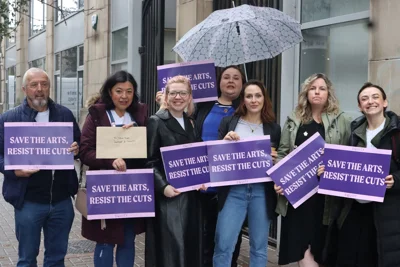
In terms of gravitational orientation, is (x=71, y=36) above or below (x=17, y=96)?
above

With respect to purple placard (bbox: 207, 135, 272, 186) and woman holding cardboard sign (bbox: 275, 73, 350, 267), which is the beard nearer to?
purple placard (bbox: 207, 135, 272, 186)

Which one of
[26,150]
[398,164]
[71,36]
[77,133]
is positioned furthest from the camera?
[71,36]

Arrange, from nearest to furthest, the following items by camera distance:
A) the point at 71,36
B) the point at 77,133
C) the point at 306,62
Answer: the point at 77,133 → the point at 306,62 → the point at 71,36

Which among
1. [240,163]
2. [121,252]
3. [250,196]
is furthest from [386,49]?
[121,252]

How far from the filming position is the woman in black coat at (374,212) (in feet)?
12.3

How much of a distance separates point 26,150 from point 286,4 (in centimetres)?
387

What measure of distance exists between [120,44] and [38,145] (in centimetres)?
816

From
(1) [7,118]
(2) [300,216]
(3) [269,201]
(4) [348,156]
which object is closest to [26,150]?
(1) [7,118]

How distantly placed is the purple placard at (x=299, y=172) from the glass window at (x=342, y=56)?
1697 mm

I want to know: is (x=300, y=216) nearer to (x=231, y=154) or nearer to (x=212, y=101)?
(x=231, y=154)

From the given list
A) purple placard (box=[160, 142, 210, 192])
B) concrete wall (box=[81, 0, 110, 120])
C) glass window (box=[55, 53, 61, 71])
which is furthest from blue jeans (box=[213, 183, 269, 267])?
glass window (box=[55, 53, 61, 71])

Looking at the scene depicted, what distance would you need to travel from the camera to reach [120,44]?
39.5 ft

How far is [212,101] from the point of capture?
5020 millimetres

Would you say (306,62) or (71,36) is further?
(71,36)
